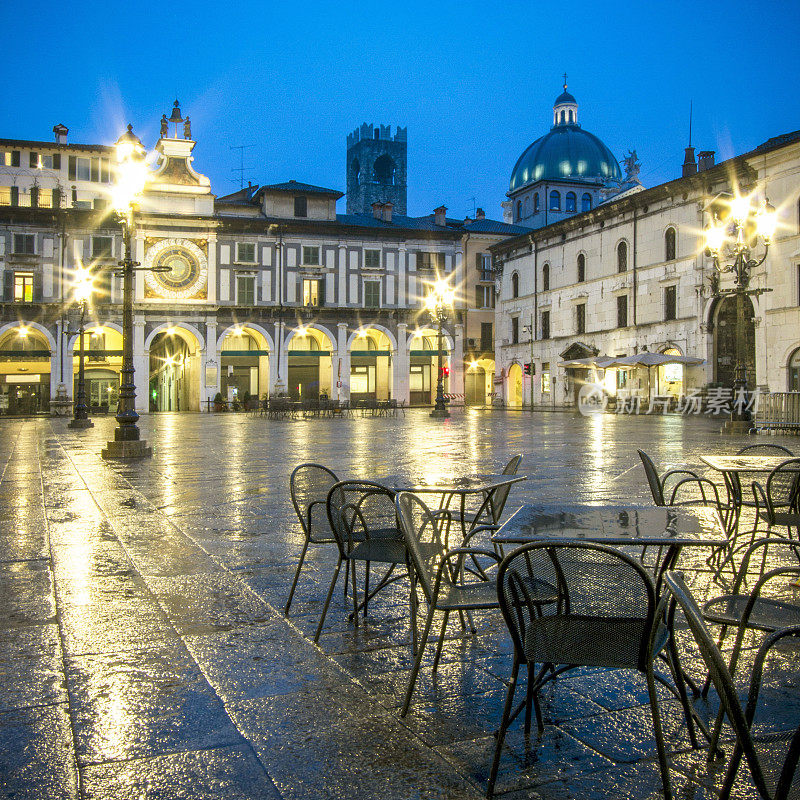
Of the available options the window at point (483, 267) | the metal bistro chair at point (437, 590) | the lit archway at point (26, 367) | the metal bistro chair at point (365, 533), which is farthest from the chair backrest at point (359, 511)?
the window at point (483, 267)

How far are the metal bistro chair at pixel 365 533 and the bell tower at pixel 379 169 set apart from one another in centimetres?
7669

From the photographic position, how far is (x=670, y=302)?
3575 centimetres

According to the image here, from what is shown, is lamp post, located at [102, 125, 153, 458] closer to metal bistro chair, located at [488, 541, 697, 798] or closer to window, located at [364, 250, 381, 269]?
metal bistro chair, located at [488, 541, 697, 798]

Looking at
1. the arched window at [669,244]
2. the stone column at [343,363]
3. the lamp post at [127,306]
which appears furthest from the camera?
the stone column at [343,363]

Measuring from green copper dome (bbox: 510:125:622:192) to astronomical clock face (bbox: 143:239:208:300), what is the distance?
28554mm

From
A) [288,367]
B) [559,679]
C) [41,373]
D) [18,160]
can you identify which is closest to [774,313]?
[288,367]

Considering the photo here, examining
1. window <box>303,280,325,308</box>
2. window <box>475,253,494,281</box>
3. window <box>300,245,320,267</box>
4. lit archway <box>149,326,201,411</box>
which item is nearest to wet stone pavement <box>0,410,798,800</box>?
lit archway <box>149,326,201,411</box>

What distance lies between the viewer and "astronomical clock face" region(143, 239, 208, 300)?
43.7 metres

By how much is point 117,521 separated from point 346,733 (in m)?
5.17

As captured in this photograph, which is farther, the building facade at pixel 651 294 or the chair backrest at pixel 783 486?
the building facade at pixel 651 294

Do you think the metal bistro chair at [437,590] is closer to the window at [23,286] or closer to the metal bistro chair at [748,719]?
the metal bistro chair at [748,719]

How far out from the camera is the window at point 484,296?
166 feet

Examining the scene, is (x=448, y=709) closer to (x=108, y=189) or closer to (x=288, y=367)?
(x=288, y=367)

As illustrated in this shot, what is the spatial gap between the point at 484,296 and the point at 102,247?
23.1m
